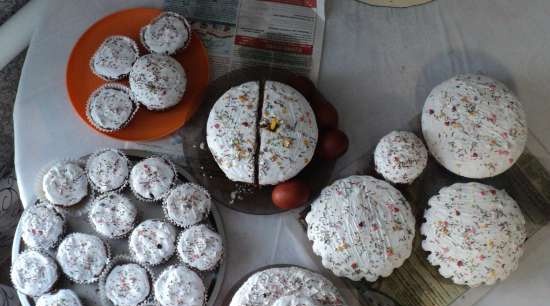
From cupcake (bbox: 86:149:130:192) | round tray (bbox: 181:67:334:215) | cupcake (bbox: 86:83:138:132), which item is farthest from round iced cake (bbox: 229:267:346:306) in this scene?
cupcake (bbox: 86:83:138:132)

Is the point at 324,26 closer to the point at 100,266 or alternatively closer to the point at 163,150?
the point at 163,150

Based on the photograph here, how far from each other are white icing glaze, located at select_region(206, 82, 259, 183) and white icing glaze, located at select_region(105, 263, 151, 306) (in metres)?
0.33

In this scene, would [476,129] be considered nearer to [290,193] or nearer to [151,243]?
[290,193]

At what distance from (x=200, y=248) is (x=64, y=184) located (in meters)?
0.38

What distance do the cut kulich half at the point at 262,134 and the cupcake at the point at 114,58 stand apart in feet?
0.96

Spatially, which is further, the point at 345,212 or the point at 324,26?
the point at 324,26

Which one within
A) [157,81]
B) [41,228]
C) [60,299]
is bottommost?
[60,299]

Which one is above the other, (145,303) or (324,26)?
(324,26)

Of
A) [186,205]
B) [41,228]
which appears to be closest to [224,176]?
[186,205]

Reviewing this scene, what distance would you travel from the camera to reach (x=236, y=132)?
1371 mm

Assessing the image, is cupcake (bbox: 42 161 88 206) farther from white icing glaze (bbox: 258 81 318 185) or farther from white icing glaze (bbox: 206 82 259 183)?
white icing glaze (bbox: 258 81 318 185)

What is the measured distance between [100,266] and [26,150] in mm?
380

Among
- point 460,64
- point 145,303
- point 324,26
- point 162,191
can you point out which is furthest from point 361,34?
point 145,303

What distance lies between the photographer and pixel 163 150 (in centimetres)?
154
